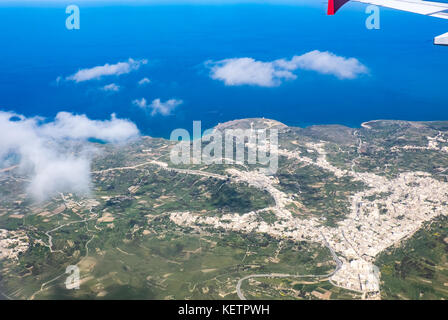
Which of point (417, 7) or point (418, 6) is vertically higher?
point (418, 6)

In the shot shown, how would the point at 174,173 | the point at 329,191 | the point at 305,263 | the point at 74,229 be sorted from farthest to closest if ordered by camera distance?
the point at 174,173, the point at 329,191, the point at 74,229, the point at 305,263

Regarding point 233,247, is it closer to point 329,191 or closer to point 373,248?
point 373,248

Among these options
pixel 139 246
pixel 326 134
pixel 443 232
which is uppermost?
pixel 326 134

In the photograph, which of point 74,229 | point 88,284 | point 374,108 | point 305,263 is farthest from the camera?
point 374,108

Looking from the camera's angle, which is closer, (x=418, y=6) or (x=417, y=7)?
(x=417, y=7)

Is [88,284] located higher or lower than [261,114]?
lower

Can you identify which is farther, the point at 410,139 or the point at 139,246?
the point at 410,139

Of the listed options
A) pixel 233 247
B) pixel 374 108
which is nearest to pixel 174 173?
pixel 233 247
